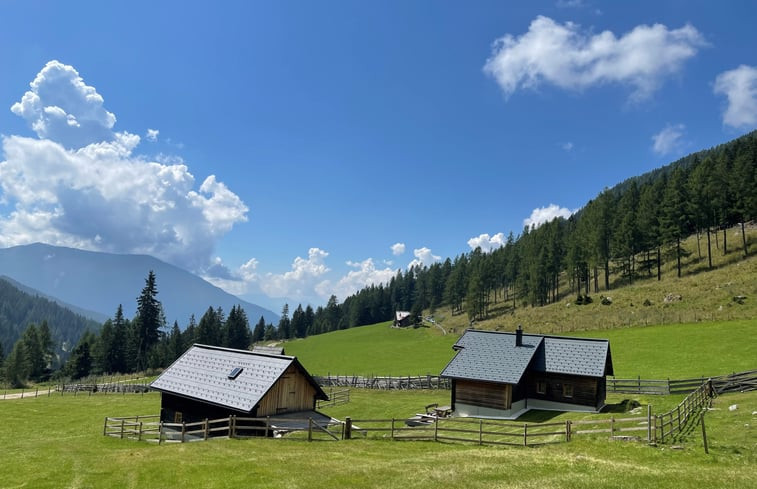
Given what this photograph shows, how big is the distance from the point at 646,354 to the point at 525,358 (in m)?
22.1

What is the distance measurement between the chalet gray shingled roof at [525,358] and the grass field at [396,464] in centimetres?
986

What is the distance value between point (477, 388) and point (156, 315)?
8051cm

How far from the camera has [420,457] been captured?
1883 cm

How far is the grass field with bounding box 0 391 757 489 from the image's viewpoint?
1453 centimetres

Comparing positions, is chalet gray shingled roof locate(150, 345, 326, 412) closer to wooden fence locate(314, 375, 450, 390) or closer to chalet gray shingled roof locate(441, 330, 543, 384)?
chalet gray shingled roof locate(441, 330, 543, 384)

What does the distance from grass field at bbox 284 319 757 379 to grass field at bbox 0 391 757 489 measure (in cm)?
1838

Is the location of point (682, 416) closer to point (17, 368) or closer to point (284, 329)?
point (17, 368)

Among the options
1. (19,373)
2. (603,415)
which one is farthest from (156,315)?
(603,415)

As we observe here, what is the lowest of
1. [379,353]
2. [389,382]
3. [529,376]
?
[389,382]

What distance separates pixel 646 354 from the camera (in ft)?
164

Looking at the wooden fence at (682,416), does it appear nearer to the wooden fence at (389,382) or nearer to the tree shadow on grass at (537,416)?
the tree shadow on grass at (537,416)

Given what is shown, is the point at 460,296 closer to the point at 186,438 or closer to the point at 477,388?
the point at 477,388

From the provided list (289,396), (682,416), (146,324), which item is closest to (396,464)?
(682,416)

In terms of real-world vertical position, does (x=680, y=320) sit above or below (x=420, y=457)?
above
